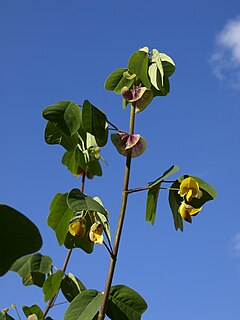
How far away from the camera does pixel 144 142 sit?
46.7 inches

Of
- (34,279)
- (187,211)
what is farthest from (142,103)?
(34,279)

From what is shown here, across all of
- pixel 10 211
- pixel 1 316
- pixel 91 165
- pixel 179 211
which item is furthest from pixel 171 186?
pixel 10 211

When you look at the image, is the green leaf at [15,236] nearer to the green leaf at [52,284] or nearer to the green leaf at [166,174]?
the green leaf at [166,174]

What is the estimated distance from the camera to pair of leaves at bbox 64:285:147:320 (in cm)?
110

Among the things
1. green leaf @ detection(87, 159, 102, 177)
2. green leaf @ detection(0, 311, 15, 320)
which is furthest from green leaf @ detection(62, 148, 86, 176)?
green leaf @ detection(0, 311, 15, 320)

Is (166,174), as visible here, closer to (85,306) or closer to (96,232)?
(96,232)

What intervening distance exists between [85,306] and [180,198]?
33 centimetres

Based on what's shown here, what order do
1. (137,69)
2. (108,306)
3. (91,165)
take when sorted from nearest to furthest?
(108,306)
(137,69)
(91,165)

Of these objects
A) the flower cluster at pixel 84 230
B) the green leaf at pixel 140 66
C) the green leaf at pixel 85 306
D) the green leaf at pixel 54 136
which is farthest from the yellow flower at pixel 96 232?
Result: the green leaf at pixel 140 66

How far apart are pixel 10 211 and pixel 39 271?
3.07 feet

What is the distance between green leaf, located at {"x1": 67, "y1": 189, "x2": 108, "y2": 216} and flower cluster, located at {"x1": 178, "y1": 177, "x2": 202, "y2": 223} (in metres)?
0.19

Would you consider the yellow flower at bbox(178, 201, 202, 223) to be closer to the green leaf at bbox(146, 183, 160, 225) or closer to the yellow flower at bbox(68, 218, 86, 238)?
the green leaf at bbox(146, 183, 160, 225)

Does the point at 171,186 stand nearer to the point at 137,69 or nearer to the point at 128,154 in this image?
the point at 128,154

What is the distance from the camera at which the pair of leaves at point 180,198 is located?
121 cm
